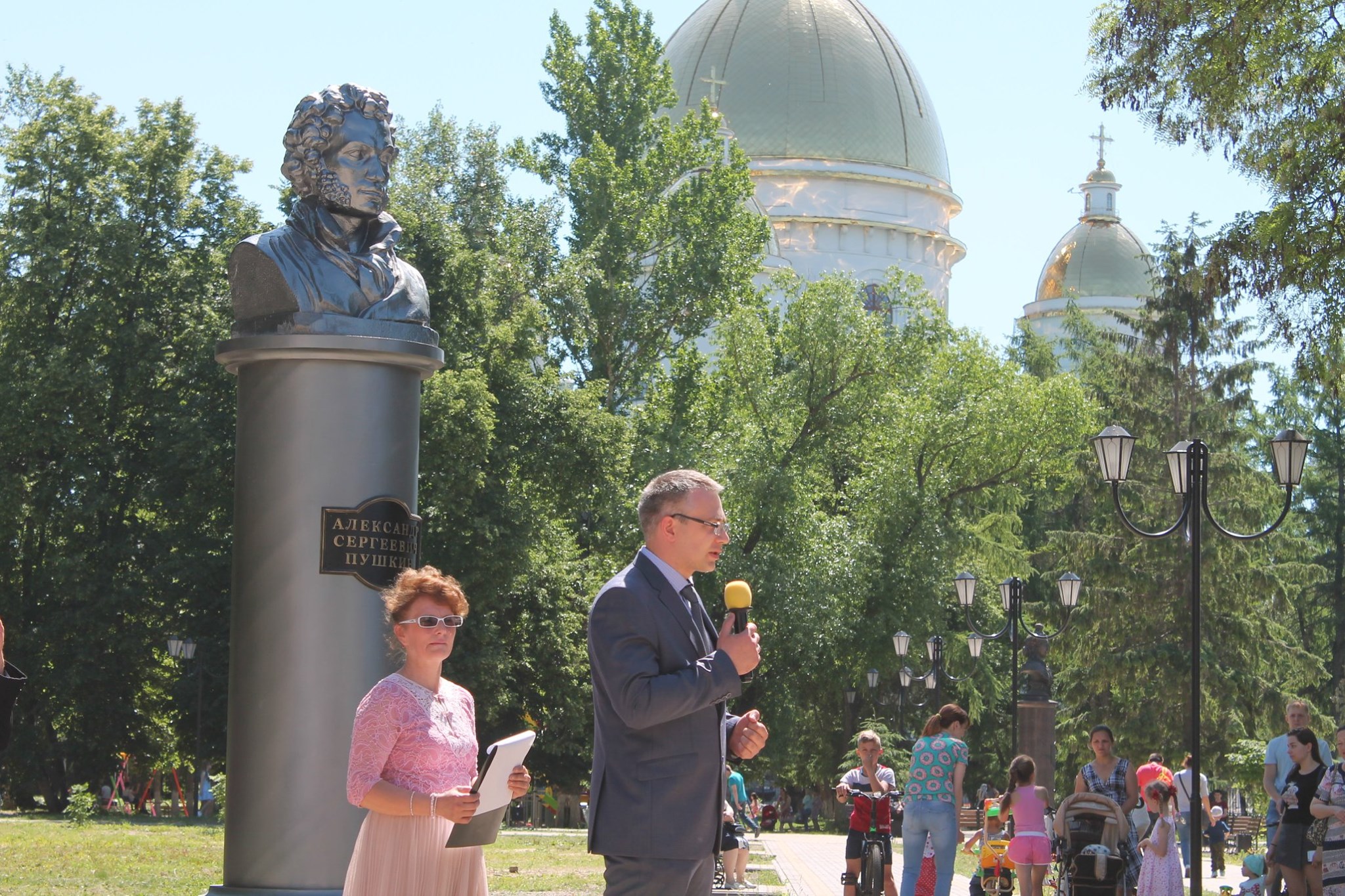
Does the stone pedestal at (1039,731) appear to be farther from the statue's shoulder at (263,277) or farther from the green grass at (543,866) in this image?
the statue's shoulder at (263,277)

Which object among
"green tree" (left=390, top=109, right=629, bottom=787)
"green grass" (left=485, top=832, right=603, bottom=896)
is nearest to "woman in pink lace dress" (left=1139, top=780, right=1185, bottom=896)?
"green grass" (left=485, top=832, right=603, bottom=896)

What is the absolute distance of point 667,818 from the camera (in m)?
5.50

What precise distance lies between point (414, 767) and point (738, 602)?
1.39m

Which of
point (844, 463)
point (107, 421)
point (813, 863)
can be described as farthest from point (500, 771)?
point (844, 463)

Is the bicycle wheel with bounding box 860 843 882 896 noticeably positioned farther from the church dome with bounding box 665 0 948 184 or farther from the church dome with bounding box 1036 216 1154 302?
the church dome with bounding box 1036 216 1154 302

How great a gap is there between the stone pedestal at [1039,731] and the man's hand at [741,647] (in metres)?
16.7

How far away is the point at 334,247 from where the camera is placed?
32.5 ft

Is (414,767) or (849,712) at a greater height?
(414,767)

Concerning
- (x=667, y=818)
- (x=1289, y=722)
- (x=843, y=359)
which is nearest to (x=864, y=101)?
(x=843, y=359)

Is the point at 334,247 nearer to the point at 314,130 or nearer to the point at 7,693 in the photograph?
the point at 314,130

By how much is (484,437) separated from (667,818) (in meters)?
22.4

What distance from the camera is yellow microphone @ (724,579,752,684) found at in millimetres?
5246

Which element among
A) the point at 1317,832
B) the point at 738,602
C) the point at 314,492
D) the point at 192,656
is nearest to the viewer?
the point at 738,602

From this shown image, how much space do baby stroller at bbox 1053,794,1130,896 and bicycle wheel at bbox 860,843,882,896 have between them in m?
2.41
